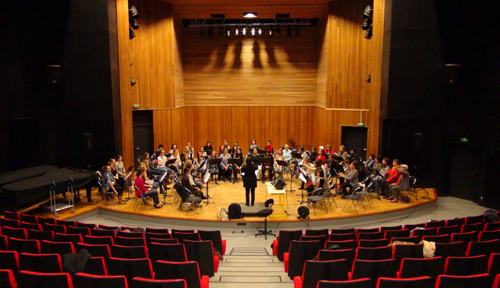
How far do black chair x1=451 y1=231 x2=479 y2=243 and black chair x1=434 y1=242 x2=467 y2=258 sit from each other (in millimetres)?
505

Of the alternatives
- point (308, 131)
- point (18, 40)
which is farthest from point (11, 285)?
point (308, 131)

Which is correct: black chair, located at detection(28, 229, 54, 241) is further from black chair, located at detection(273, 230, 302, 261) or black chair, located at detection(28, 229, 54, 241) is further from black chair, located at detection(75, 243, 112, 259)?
black chair, located at detection(273, 230, 302, 261)

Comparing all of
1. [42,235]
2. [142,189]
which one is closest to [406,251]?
[42,235]

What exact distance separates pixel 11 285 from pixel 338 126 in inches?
542

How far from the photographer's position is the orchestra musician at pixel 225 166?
45.2ft

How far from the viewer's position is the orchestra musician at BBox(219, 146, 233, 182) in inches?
542

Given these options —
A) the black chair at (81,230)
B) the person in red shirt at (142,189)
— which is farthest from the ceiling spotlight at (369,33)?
the black chair at (81,230)

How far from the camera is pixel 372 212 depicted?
A: 10.4m

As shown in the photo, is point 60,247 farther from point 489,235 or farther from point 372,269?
point 489,235

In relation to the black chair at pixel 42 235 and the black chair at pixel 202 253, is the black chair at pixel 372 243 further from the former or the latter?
the black chair at pixel 42 235

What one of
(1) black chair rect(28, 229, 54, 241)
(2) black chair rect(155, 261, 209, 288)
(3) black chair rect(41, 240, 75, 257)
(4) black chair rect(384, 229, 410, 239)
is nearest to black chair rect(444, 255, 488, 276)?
(4) black chair rect(384, 229, 410, 239)

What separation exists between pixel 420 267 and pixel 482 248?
166 cm

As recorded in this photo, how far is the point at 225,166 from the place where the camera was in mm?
13945

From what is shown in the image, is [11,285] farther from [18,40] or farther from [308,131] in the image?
[308,131]
